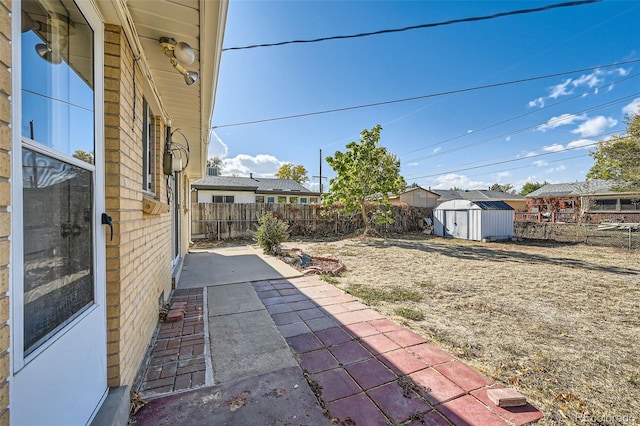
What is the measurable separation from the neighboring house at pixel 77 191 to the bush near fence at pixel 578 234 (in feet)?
50.1

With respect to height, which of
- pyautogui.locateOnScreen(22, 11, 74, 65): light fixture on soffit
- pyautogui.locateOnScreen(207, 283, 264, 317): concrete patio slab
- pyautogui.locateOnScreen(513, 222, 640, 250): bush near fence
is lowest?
pyautogui.locateOnScreen(207, 283, 264, 317): concrete patio slab

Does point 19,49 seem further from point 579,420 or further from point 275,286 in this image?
point 275,286

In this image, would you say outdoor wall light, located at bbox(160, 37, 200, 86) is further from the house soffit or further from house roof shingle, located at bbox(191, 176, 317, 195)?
house roof shingle, located at bbox(191, 176, 317, 195)

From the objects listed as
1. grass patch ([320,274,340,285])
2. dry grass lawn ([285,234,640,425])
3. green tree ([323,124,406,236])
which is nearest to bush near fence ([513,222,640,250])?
dry grass lawn ([285,234,640,425])

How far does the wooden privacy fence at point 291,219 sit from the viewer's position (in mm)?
12219

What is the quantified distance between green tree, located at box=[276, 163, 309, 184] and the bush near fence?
29873mm

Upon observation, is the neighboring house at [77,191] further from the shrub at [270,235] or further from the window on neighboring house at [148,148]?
the shrub at [270,235]

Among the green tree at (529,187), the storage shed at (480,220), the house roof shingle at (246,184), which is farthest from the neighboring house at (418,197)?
the green tree at (529,187)

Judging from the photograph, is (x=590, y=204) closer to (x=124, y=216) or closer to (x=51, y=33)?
(x=124, y=216)

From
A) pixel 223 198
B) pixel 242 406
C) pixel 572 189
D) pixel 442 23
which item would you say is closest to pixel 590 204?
pixel 572 189

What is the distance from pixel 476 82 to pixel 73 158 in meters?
11.9

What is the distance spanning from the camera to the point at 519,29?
7.53 metres

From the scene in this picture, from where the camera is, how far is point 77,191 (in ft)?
4.66

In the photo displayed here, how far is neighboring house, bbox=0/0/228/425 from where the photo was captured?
0.91 meters
